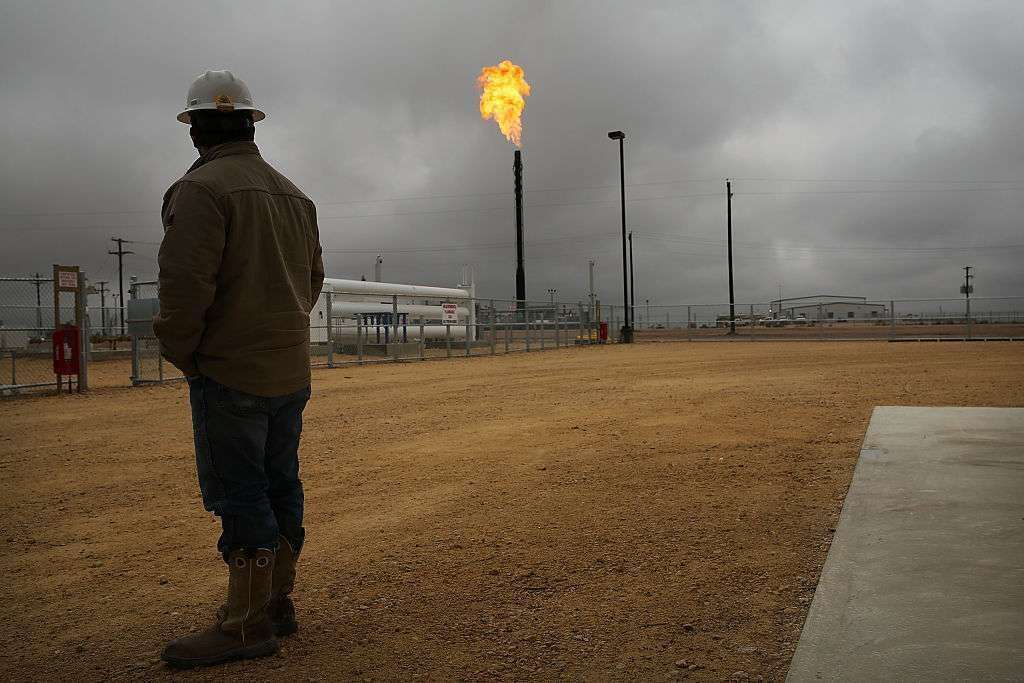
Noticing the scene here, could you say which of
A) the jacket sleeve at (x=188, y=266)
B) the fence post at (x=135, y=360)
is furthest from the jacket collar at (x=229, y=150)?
the fence post at (x=135, y=360)

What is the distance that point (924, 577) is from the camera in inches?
125

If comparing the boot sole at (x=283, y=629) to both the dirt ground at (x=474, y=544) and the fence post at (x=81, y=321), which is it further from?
the fence post at (x=81, y=321)

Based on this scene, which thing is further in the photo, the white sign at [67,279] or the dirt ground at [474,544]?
the white sign at [67,279]

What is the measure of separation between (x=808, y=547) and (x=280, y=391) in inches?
105

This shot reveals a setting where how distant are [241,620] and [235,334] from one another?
3.44 ft

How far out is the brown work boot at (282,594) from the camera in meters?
3.14

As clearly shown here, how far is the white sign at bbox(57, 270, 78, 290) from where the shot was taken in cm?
1380

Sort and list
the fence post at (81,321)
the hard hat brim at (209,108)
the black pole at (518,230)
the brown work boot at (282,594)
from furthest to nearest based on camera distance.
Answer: the black pole at (518,230)
the fence post at (81,321)
the brown work boot at (282,594)
the hard hat brim at (209,108)

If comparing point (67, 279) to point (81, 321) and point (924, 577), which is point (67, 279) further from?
point (924, 577)

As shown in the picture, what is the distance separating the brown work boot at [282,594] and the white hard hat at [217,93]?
1.69 m

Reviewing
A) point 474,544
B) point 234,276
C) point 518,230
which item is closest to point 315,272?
point 234,276

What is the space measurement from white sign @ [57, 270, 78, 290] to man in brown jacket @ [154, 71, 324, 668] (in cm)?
1251

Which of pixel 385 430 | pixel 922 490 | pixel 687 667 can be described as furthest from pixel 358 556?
pixel 385 430

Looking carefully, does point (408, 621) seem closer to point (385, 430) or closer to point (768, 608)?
point (768, 608)
